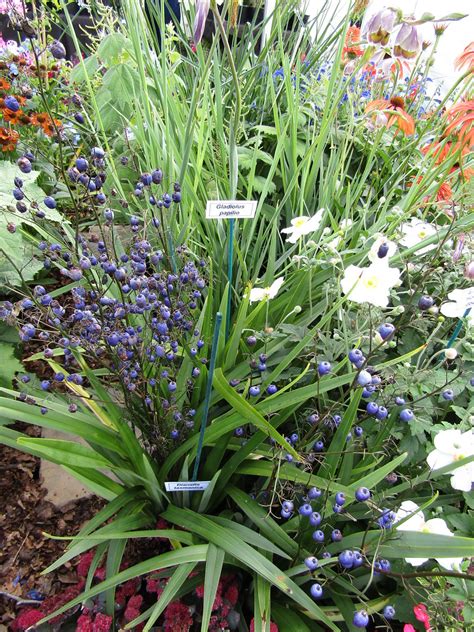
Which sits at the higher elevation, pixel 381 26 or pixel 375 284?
pixel 381 26

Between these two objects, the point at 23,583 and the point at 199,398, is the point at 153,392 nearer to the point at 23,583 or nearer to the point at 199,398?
the point at 199,398

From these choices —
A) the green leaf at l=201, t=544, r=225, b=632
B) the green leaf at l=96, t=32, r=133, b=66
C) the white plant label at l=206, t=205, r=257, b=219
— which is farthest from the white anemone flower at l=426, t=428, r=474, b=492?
the green leaf at l=96, t=32, r=133, b=66

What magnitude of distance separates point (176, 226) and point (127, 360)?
0.65 metres

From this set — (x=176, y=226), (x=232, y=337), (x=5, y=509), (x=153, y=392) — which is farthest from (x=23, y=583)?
(x=176, y=226)

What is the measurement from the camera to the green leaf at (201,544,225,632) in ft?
2.65

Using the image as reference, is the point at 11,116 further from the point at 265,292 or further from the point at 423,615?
the point at 423,615

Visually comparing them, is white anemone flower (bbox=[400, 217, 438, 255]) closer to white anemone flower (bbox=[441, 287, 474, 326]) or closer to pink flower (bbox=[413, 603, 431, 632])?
white anemone flower (bbox=[441, 287, 474, 326])

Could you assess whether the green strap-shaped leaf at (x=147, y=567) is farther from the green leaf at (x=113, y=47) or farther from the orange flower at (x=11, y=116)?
the orange flower at (x=11, y=116)

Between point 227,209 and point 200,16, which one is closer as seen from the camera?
point 200,16

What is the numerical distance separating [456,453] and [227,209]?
2.18 ft

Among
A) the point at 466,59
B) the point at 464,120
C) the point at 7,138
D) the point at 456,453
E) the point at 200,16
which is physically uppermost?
the point at 200,16

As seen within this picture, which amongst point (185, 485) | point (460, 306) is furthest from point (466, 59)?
point (185, 485)

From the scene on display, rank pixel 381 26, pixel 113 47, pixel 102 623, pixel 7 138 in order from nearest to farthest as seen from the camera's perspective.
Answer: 1. pixel 102 623
2. pixel 381 26
3. pixel 113 47
4. pixel 7 138

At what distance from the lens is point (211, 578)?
0.85 metres
